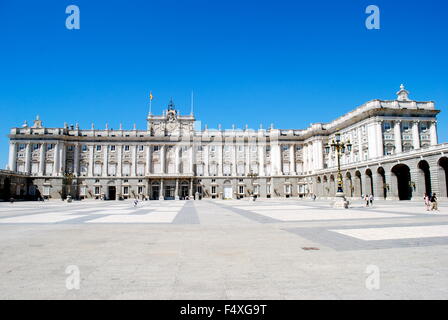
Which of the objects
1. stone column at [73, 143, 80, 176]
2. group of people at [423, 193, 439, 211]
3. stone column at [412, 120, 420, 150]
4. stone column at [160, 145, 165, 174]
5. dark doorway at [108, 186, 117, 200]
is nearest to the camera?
group of people at [423, 193, 439, 211]

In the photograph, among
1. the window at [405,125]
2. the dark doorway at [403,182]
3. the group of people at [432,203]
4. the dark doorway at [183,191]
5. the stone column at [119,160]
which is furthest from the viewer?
the stone column at [119,160]

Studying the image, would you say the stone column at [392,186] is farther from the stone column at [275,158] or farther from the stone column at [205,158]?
the stone column at [205,158]

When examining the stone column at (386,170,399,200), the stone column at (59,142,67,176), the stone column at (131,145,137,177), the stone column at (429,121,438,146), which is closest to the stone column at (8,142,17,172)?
the stone column at (59,142,67,176)

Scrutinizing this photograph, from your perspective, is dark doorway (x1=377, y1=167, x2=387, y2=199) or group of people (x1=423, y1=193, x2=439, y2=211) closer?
group of people (x1=423, y1=193, x2=439, y2=211)

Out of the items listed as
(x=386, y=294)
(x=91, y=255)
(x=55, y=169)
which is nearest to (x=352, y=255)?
(x=386, y=294)

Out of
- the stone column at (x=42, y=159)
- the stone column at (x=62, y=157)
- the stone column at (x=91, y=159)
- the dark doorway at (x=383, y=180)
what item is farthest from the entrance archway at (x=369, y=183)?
the stone column at (x=42, y=159)

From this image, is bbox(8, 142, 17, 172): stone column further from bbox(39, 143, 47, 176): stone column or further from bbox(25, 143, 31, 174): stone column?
bbox(39, 143, 47, 176): stone column

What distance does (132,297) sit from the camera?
4.75m

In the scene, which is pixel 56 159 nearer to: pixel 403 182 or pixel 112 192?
pixel 112 192

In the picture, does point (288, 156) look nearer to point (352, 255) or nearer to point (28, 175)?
point (28, 175)

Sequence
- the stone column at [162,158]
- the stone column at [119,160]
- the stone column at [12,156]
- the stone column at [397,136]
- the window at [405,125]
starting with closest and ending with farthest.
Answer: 1. the stone column at [397,136]
2. the window at [405,125]
3. the stone column at [12,156]
4. the stone column at [119,160]
5. the stone column at [162,158]

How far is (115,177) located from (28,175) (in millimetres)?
20107

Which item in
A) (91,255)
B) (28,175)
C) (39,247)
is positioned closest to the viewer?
(91,255)

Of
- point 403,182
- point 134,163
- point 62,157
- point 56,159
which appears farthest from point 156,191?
point 403,182
